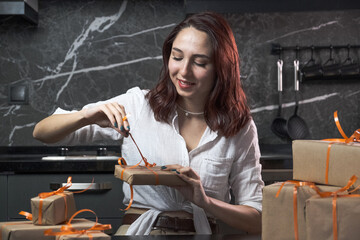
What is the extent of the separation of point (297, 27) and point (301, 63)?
21 centimetres

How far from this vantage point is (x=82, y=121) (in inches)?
55.2

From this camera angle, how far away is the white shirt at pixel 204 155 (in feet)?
4.96

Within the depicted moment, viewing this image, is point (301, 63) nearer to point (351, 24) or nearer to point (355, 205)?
point (351, 24)

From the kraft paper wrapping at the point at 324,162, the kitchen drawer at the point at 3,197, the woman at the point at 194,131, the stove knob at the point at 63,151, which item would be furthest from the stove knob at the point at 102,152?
the kraft paper wrapping at the point at 324,162

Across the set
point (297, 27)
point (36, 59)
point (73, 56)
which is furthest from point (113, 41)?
point (297, 27)

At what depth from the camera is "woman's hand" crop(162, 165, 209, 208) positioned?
3.93ft

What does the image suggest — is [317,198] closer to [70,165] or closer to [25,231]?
[25,231]

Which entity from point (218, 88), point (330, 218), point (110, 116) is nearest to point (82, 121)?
point (110, 116)

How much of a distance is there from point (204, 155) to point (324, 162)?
59 cm

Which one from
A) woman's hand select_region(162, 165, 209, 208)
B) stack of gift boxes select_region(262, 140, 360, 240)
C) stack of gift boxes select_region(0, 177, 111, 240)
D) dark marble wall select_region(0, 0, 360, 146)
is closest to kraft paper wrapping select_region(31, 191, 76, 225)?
stack of gift boxes select_region(0, 177, 111, 240)

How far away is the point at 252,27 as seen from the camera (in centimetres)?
286

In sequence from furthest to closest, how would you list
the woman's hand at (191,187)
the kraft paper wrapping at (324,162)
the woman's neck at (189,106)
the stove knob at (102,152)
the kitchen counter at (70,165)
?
the stove knob at (102,152), the kitchen counter at (70,165), the woman's neck at (189,106), the woman's hand at (191,187), the kraft paper wrapping at (324,162)

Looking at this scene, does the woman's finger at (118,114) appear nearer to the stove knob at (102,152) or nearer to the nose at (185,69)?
the nose at (185,69)

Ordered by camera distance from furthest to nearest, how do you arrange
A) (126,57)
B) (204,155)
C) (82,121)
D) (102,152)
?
(126,57) → (102,152) → (204,155) → (82,121)
